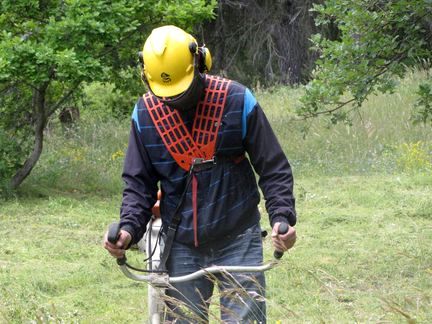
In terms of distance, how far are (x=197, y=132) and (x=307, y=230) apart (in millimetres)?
5863

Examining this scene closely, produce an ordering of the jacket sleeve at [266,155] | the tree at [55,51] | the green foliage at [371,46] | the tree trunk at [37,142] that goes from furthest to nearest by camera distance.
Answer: the tree trunk at [37,142]
the tree at [55,51]
the green foliage at [371,46]
the jacket sleeve at [266,155]

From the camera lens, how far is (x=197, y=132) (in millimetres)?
4547

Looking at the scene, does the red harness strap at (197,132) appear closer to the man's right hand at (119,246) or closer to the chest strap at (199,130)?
the chest strap at (199,130)

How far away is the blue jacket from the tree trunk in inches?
314

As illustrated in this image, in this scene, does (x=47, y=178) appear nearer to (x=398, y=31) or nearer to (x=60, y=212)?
(x=60, y=212)

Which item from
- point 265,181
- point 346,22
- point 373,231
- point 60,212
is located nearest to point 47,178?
point 60,212

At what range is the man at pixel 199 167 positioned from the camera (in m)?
4.43

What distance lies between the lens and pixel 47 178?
13.2m

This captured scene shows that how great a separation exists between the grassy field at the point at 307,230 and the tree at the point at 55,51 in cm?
71

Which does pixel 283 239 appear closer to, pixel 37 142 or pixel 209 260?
pixel 209 260

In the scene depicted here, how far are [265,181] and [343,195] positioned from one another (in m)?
7.33

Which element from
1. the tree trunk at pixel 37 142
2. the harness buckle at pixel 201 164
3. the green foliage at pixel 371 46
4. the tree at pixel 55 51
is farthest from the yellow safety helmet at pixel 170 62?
the tree trunk at pixel 37 142

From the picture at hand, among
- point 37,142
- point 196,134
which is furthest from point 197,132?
point 37,142

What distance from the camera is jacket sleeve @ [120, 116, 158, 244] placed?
14.9 feet
